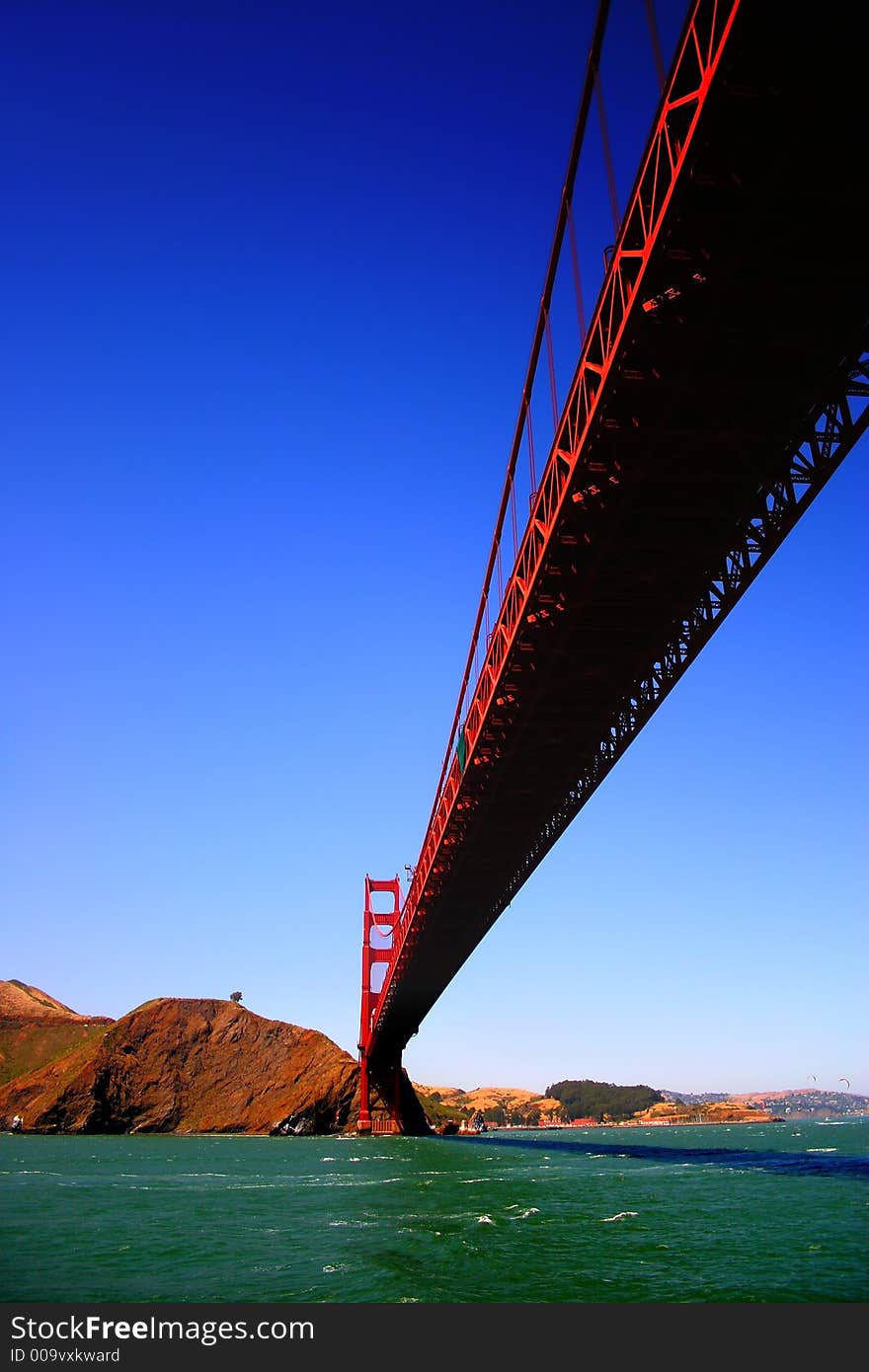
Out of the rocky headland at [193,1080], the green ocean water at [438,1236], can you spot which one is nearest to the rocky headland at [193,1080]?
the rocky headland at [193,1080]

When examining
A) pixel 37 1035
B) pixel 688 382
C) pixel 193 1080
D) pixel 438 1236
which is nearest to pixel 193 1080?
pixel 193 1080

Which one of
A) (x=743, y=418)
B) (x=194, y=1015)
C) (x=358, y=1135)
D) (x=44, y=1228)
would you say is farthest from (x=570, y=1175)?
(x=194, y=1015)

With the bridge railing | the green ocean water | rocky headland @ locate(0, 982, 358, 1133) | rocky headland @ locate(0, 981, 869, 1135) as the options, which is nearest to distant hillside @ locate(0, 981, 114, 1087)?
rocky headland @ locate(0, 981, 869, 1135)

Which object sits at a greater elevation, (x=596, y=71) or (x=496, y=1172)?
(x=596, y=71)

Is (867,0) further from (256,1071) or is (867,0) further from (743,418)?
(256,1071)

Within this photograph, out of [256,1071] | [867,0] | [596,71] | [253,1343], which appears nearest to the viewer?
[867,0]

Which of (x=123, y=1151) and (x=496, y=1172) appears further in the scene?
(x=123, y=1151)

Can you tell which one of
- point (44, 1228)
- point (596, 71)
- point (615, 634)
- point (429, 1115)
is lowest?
point (429, 1115)
